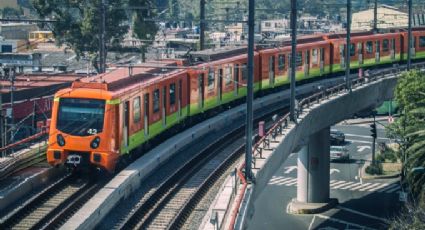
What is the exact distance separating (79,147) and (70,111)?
42.9 inches

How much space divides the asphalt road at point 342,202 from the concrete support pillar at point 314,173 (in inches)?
46.7

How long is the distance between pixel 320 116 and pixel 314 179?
9.01m

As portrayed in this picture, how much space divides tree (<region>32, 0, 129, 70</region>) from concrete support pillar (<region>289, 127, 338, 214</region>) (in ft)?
56.5

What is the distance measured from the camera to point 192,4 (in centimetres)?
13075

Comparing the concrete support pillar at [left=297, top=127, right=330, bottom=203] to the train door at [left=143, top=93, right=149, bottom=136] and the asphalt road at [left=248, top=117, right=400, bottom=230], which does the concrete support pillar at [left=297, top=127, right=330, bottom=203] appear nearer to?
the asphalt road at [left=248, top=117, right=400, bottom=230]

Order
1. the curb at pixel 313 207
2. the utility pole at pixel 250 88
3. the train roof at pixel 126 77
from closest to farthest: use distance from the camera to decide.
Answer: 1. the utility pole at pixel 250 88
2. the train roof at pixel 126 77
3. the curb at pixel 313 207

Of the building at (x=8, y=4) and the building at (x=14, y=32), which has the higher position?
the building at (x=8, y=4)

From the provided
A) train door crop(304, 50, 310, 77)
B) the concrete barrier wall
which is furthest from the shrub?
train door crop(304, 50, 310, 77)

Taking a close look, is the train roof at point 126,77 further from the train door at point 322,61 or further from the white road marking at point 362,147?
the white road marking at point 362,147

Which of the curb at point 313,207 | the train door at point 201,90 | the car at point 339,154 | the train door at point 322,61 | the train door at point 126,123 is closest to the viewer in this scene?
the train door at point 126,123

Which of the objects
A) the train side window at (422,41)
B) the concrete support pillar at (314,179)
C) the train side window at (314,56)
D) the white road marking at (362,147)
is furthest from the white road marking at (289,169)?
the train side window at (422,41)

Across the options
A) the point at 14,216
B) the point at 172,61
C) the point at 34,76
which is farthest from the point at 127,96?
the point at 34,76

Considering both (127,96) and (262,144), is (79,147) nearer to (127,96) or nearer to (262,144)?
(127,96)

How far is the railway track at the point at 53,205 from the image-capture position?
20234 millimetres
